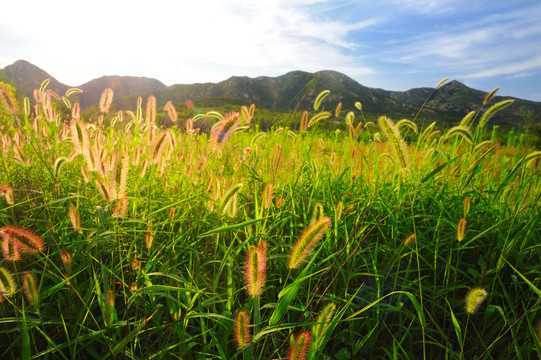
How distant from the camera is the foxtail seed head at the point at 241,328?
835 mm

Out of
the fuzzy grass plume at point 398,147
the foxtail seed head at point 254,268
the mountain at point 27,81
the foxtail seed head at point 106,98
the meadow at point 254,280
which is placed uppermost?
the mountain at point 27,81

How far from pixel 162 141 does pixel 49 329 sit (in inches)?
40.8

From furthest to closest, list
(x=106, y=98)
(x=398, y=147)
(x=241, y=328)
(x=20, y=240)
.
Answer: (x=106, y=98), (x=398, y=147), (x=20, y=240), (x=241, y=328)


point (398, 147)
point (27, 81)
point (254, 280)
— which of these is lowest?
Answer: point (254, 280)

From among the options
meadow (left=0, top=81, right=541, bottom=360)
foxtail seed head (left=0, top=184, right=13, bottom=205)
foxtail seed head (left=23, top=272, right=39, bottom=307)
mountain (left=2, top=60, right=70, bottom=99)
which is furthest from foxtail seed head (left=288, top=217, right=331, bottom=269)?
mountain (left=2, top=60, right=70, bottom=99)

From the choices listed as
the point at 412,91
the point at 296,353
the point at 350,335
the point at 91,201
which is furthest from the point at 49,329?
the point at 412,91

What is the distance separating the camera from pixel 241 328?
0.85 m

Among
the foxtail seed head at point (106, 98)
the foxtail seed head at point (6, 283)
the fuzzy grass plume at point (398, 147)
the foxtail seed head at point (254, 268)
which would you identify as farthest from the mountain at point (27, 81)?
the fuzzy grass plume at point (398, 147)

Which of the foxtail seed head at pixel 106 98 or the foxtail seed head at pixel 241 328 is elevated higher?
the foxtail seed head at pixel 106 98

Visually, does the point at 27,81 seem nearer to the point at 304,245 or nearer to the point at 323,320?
the point at 304,245

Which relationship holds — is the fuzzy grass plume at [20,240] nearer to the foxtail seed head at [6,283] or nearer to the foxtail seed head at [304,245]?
the foxtail seed head at [6,283]

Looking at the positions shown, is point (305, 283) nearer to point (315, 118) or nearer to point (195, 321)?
point (195, 321)

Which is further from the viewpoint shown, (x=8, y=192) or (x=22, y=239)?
(x=8, y=192)

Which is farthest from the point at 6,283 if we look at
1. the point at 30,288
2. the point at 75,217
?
the point at 75,217
